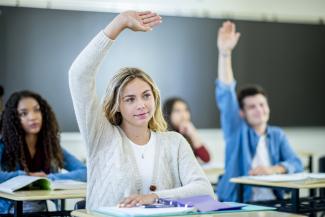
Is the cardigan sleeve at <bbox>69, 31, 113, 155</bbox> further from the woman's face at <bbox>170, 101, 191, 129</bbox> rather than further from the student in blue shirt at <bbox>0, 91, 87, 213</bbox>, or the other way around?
the woman's face at <bbox>170, 101, 191, 129</bbox>

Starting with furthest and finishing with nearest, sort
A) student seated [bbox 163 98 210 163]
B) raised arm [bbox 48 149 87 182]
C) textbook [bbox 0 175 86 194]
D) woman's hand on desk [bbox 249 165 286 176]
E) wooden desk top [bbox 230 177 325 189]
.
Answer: student seated [bbox 163 98 210 163], woman's hand on desk [bbox 249 165 286 176], raised arm [bbox 48 149 87 182], wooden desk top [bbox 230 177 325 189], textbook [bbox 0 175 86 194]

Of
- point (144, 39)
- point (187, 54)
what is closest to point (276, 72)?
point (187, 54)

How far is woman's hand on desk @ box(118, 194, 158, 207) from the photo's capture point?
2.30m

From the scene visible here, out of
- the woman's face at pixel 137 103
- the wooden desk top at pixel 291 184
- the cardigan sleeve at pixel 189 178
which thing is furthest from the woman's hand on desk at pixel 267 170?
the woman's face at pixel 137 103

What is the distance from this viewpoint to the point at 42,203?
3.99 m

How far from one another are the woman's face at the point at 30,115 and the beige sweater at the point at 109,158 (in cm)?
163

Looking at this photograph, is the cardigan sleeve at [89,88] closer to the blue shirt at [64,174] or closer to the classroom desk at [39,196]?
the classroom desk at [39,196]

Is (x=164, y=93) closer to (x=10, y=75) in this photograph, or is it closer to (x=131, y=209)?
(x=10, y=75)

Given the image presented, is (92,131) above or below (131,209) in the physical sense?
above

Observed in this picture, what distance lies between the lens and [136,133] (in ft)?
9.06

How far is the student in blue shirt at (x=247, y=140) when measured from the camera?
188 inches

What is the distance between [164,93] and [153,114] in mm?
3813

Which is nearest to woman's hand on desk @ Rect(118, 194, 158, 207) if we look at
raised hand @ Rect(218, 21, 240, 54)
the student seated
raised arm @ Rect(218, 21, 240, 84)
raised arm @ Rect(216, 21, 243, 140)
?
raised arm @ Rect(216, 21, 243, 140)

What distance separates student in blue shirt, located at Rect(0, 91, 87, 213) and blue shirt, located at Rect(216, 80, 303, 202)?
1176 millimetres
